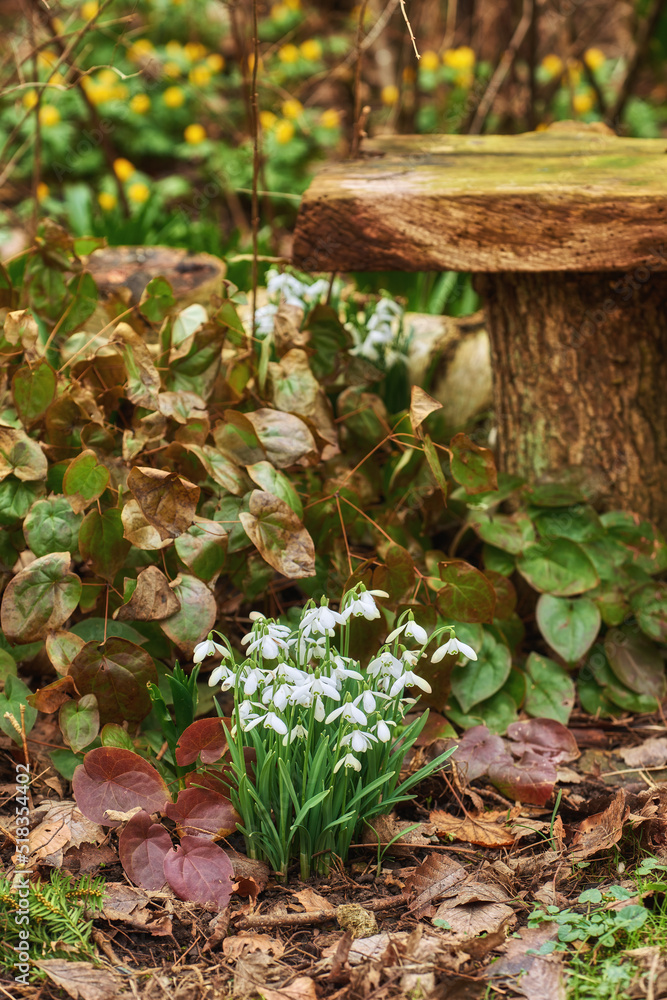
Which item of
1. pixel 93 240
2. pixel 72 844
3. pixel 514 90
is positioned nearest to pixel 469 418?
pixel 93 240

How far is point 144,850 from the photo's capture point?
1392mm

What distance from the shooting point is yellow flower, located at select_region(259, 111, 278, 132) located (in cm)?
479

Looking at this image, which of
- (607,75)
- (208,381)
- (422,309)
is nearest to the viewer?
(208,381)

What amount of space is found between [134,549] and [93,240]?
1138 mm

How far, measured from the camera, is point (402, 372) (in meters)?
2.55

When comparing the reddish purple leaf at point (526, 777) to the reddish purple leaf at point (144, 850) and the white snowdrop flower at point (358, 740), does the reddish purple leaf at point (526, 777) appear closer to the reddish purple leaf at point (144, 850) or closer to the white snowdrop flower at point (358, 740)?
the white snowdrop flower at point (358, 740)

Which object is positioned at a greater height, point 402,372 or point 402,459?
point 402,372

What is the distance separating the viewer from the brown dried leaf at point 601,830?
1465 millimetres

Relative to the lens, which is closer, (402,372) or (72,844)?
(72,844)

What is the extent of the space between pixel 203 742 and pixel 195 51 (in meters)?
5.30

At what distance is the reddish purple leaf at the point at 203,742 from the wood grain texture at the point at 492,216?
3.74ft

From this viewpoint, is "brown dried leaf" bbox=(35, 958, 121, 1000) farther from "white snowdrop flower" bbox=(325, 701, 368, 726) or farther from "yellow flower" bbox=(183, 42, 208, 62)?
"yellow flower" bbox=(183, 42, 208, 62)

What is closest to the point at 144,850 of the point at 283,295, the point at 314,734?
the point at 314,734

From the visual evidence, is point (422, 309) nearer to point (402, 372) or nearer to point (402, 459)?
point (402, 372)
